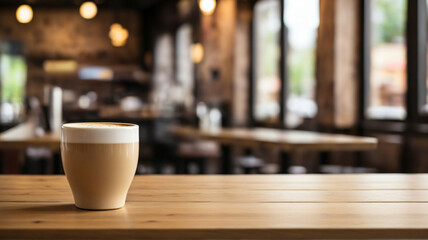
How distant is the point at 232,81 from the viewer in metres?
7.68

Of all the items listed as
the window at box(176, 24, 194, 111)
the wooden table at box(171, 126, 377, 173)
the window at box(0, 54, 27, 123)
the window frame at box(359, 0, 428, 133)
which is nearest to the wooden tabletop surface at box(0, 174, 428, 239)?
the wooden table at box(171, 126, 377, 173)

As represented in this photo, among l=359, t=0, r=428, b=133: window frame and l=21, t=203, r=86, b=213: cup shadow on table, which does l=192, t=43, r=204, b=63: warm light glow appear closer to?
l=359, t=0, r=428, b=133: window frame

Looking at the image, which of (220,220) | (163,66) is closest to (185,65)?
(163,66)

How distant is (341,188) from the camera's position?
3.68 ft

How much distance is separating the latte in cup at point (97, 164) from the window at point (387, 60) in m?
4.04

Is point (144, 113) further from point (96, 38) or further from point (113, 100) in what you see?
point (96, 38)

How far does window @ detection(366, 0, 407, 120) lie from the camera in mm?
4621

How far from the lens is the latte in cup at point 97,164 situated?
0.88m

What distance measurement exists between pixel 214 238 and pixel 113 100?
1065cm

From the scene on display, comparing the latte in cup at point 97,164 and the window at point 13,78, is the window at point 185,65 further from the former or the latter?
the latte in cup at point 97,164

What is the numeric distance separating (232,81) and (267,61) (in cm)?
66

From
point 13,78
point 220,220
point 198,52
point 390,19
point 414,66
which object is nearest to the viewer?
point 220,220

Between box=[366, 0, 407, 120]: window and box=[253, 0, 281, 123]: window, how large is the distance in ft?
5.86

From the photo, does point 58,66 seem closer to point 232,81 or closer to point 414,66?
point 232,81
